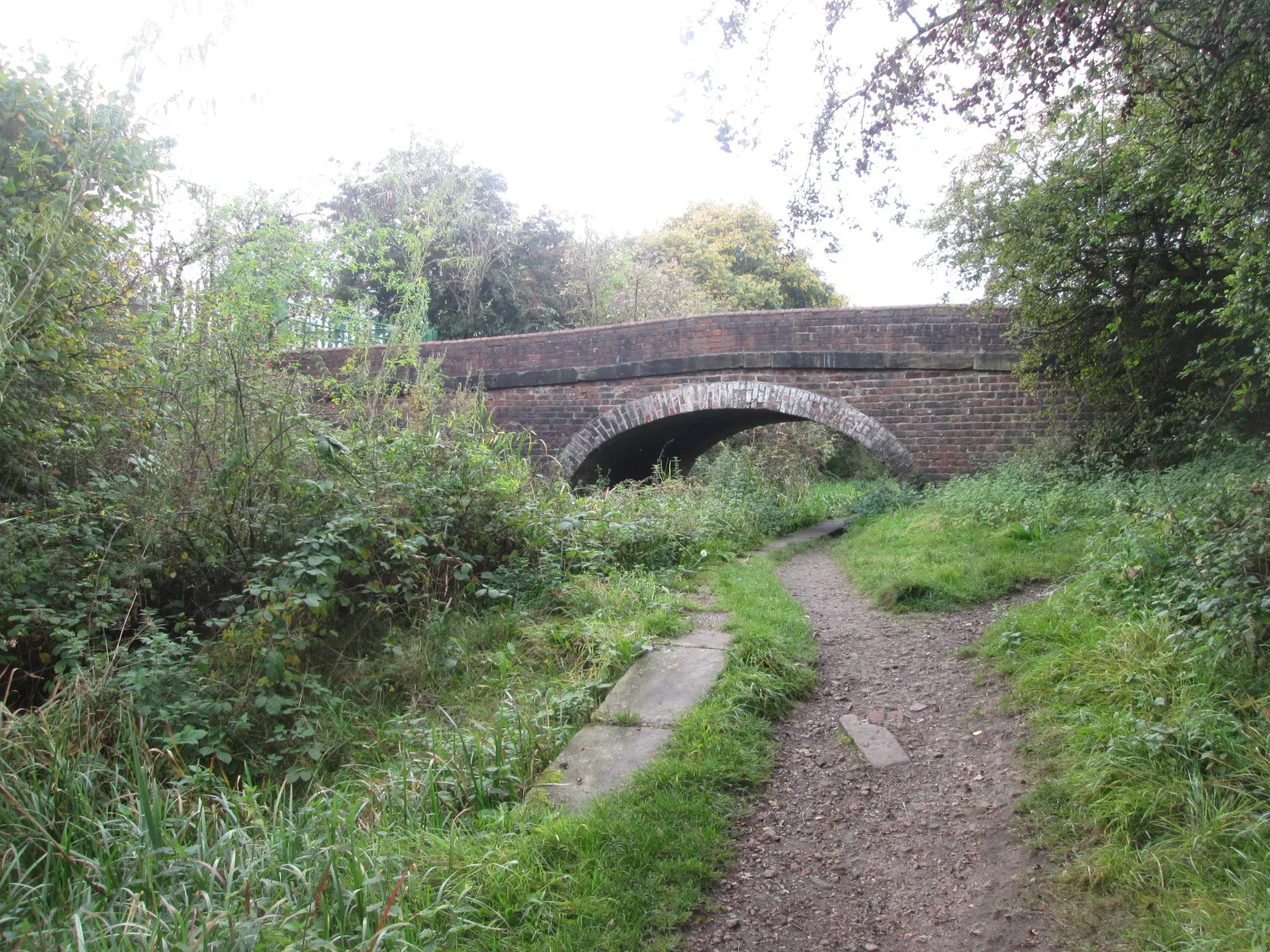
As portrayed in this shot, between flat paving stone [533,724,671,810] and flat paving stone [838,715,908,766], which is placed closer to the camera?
flat paving stone [533,724,671,810]

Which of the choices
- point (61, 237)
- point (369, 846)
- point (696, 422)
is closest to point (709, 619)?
point (369, 846)

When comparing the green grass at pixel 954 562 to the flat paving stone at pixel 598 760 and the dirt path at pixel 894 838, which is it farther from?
the flat paving stone at pixel 598 760

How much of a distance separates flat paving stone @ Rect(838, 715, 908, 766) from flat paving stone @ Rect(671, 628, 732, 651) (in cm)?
78

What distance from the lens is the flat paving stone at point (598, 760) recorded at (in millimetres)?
2922

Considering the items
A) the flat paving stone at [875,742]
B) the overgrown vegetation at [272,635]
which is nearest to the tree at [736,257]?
the overgrown vegetation at [272,635]

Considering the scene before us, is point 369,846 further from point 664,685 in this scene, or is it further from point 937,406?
point 937,406

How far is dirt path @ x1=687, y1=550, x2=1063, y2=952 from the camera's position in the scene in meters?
2.35

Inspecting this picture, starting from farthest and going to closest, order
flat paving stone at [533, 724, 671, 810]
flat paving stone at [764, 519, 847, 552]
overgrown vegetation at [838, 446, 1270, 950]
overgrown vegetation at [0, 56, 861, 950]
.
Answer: flat paving stone at [764, 519, 847, 552], flat paving stone at [533, 724, 671, 810], overgrown vegetation at [0, 56, 861, 950], overgrown vegetation at [838, 446, 1270, 950]

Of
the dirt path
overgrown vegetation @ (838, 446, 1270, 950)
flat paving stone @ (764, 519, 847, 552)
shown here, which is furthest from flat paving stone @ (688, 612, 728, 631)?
flat paving stone @ (764, 519, 847, 552)

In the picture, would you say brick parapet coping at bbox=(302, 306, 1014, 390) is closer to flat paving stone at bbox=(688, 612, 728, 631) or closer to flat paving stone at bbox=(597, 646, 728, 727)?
flat paving stone at bbox=(688, 612, 728, 631)

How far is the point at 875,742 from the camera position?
354cm

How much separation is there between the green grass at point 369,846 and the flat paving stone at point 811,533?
5439 mm

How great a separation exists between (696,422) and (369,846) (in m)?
11.4

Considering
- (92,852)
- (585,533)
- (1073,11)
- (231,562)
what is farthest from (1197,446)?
(92,852)
